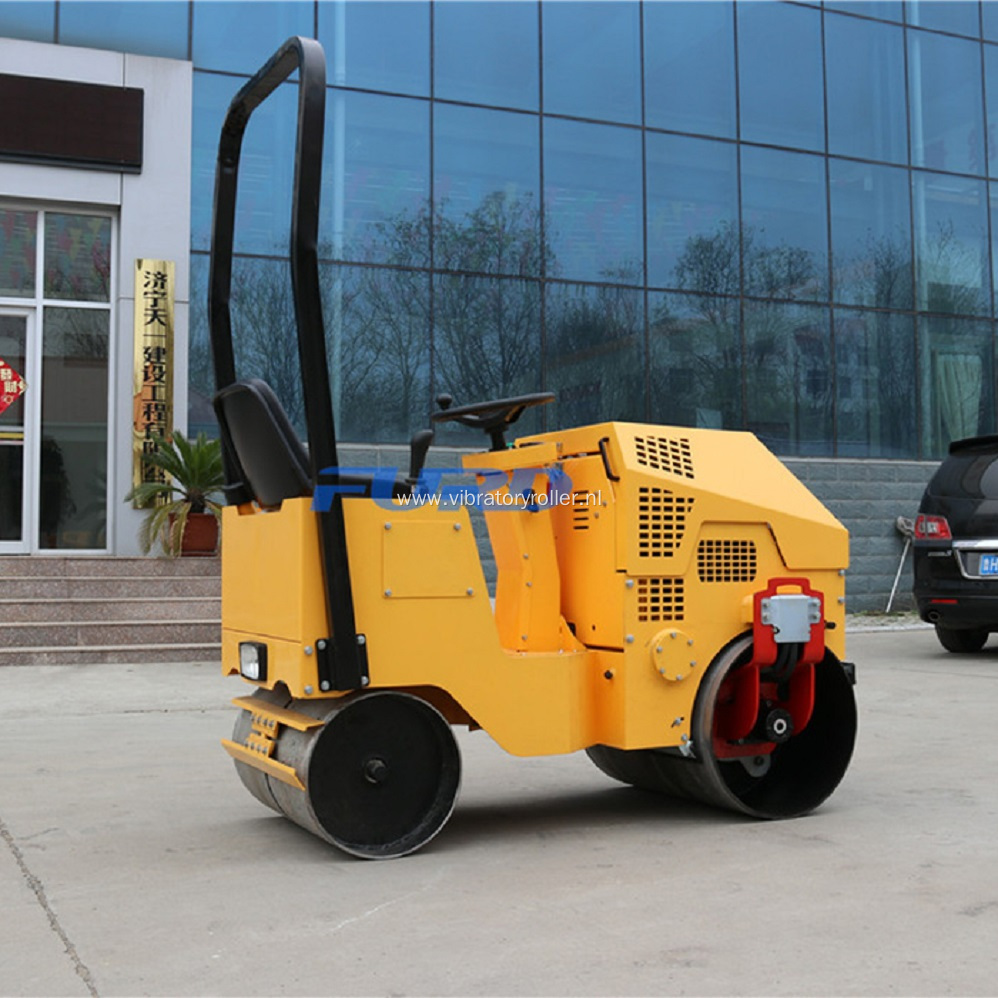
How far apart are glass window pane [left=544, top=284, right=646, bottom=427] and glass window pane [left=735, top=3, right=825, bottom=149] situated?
350 cm

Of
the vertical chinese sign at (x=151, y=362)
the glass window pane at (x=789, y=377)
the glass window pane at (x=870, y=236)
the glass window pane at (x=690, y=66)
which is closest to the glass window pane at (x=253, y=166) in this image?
the vertical chinese sign at (x=151, y=362)

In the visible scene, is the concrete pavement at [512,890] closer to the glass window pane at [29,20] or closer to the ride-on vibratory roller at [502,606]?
the ride-on vibratory roller at [502,606]

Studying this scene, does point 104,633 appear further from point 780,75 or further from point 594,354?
point 780,75

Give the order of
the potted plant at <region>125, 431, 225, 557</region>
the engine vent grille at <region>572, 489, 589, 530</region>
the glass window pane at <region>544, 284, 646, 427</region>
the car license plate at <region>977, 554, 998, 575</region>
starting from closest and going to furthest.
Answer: the engine vent grille at <region>572, 489, 589, 530</region> < the car license plate at <region>977, 554, 998, 575</region> < the potted plant at <region>125, 431, 225, 557</region> < the glass window pane at <region>544, 284, 646, 427</region>

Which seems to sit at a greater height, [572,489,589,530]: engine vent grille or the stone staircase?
[572,489,589,530]: engine vent grille

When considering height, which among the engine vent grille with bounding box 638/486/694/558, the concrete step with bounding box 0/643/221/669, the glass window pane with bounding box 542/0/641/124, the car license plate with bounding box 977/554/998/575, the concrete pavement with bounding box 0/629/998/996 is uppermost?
the glass window pane with bounding box 542/0/641/124

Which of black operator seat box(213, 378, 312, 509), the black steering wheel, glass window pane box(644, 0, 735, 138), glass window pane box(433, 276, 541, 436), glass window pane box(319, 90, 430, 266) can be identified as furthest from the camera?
glass window pane box(644, 0, 735, 138)

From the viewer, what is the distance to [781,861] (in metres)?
4.30

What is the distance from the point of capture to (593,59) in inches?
Answer: 677

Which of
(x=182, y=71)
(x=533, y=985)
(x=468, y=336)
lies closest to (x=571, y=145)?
(x=468, y=336)

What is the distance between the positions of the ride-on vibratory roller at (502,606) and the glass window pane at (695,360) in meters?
11.8

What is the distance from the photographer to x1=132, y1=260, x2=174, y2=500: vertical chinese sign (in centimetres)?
1408

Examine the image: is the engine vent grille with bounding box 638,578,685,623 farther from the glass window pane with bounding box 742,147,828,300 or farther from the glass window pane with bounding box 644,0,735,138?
the glass window pane with bounding box 644,0,735,138

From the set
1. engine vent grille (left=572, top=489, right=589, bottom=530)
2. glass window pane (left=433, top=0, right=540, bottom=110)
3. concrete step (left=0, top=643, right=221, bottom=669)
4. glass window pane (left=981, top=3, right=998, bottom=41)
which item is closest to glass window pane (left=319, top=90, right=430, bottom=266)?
glass window pane (left=433, top=0, right=540, bottom=110)
